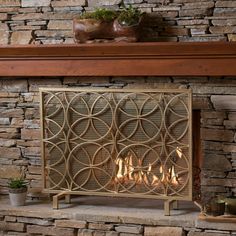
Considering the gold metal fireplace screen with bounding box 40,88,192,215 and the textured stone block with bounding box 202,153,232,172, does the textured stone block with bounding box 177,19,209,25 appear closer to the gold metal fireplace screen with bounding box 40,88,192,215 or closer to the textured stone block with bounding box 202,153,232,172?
the gold metal fireplace screen with bounding box 40,88,192,215

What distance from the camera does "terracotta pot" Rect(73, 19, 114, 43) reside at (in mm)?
3883

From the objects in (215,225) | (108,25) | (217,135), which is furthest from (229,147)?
(108,25)

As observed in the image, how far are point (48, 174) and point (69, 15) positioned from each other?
970mm

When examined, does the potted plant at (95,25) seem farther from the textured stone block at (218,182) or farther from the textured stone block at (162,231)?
the textured stone block at (162,231)

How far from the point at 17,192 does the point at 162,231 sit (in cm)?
94

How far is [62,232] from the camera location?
160 inches

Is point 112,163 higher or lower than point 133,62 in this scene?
lower

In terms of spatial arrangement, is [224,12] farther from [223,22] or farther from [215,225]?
[215,225]

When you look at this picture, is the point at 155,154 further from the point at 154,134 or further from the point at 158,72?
the point at 158,72

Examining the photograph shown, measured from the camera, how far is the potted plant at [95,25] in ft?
12.7

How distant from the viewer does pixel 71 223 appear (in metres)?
4.03

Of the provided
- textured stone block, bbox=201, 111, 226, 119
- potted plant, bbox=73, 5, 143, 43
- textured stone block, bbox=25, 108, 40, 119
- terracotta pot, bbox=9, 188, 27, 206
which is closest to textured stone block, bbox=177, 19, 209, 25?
potted plant, bbox=73, 5, 143, 43

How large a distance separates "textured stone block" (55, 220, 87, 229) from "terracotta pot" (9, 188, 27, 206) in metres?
0.29

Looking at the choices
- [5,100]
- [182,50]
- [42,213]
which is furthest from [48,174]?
[182,50]
